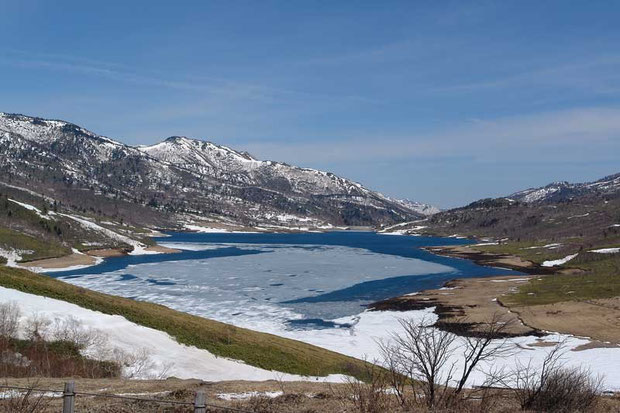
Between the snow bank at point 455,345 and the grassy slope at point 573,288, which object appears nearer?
the snow bank at point 455,345

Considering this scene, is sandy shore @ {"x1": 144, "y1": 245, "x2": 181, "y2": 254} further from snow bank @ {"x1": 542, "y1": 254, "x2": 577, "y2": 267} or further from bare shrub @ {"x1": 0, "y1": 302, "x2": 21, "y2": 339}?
bare shrub @ {"x1": 0, "y1": 302, "x2": 21, "y2": 339}

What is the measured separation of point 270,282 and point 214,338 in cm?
6373

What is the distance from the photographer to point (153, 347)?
3525 centimetres

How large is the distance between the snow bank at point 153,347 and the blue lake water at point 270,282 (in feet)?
86.4

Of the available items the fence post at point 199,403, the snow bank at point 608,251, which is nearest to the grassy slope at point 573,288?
the snow bank at point 608,251

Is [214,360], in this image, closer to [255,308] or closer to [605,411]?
[605,411]

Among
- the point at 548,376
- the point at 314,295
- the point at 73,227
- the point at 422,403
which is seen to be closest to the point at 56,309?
the point at 422,403

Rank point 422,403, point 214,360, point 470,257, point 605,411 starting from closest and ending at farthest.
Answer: point 422,403 → point 605,411 → point 214,360 → point 470,257

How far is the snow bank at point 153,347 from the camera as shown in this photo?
33406mm

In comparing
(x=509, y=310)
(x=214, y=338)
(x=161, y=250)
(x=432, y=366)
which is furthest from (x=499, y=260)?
(x=432, y=366)

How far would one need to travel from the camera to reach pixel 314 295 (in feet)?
292

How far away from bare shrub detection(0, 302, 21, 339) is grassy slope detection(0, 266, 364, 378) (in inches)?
226

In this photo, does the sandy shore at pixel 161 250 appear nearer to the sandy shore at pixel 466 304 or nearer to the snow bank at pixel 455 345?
the sandy shore at pixel 466 304

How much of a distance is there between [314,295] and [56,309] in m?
56.3
